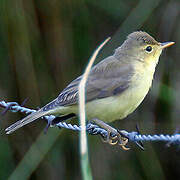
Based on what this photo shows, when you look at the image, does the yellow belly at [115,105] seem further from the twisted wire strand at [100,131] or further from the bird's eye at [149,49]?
the bird's eye at [149,49]

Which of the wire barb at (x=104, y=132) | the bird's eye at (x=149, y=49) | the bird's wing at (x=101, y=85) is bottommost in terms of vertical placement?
the wire barb at (x=104, y=132)

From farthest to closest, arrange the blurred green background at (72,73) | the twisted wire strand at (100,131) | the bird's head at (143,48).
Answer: the blurred green background at (72,73), the bird's head at (143,48), the twisted wire strand at (100,131)

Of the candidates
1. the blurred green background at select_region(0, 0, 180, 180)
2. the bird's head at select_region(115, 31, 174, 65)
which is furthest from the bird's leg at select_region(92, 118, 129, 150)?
the blurred green background at select_region(0, 0, 180, 180)

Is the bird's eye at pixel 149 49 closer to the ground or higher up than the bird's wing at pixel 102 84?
higher up

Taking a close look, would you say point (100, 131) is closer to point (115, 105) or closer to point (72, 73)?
point (115, 105)

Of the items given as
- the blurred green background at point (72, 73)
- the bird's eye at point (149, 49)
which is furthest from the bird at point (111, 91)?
the blurred green background at point (72, 73)

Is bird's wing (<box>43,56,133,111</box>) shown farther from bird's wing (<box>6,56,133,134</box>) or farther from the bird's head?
the bird's head

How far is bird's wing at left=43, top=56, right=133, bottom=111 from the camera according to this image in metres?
3.49

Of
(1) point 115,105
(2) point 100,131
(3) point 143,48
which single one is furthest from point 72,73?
(2) point 100,131

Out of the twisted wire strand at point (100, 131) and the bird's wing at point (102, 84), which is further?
the bird's wing at point (102, 84)

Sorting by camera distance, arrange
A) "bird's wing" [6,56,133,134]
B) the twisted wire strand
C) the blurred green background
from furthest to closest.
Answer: the blurred green background → "bird's wing" [6,56,133,134] → the twisted wire strand

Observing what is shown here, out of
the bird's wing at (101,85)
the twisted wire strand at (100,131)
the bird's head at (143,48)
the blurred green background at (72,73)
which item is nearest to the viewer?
the twisted wire strand at (100,131)

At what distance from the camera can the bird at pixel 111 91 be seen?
346cm

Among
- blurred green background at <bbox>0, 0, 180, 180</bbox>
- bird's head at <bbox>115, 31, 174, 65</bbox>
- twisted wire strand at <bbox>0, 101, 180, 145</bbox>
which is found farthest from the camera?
blurred green background at <bbox>0, 0, 180, 180</bbox>
